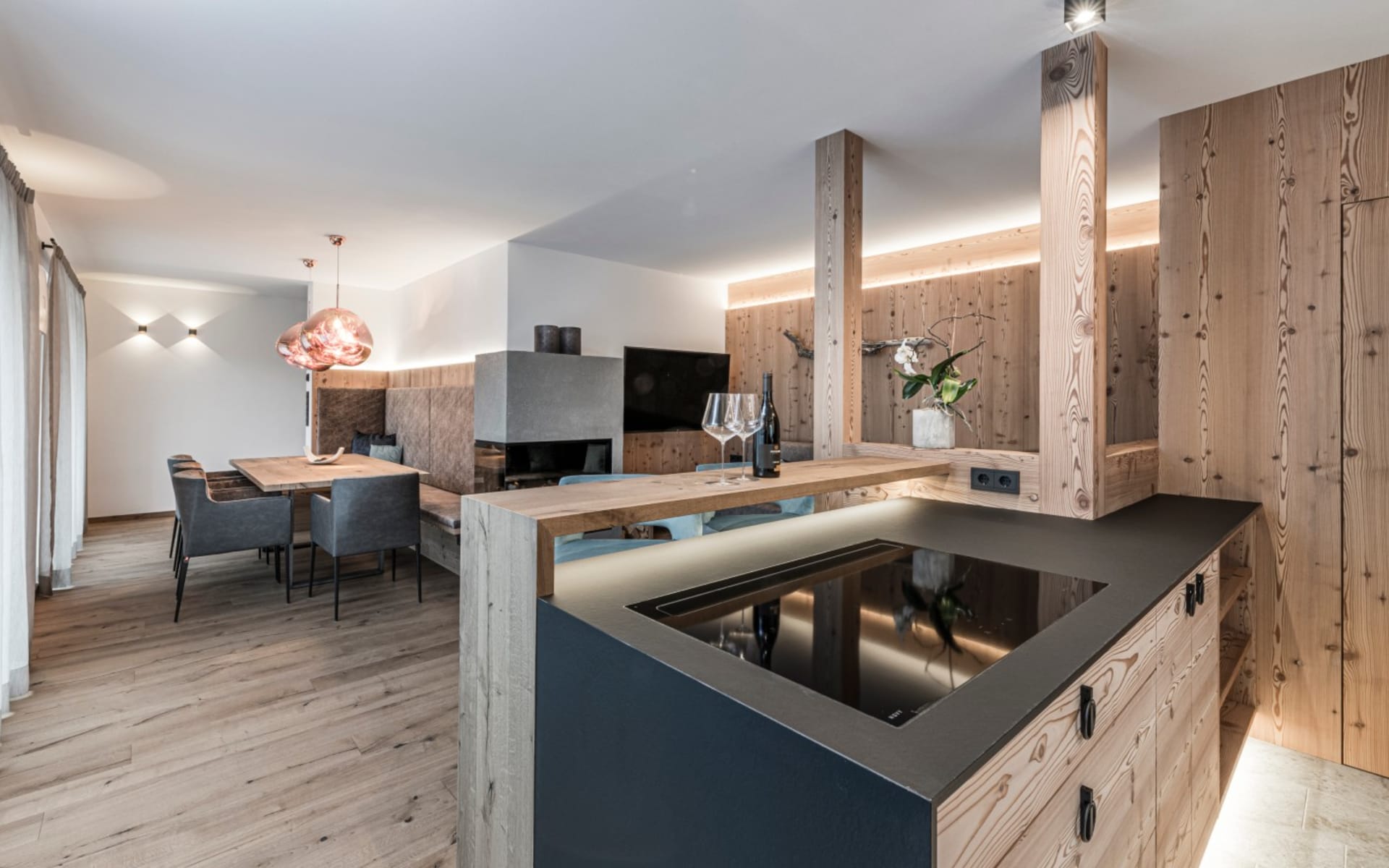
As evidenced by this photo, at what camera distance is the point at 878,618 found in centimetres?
111

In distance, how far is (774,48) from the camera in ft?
7.07

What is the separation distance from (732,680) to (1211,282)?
2.81 meters

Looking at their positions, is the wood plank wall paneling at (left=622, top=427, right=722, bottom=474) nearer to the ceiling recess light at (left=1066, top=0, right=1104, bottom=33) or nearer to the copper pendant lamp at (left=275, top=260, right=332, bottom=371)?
the copper pendant lamp at (left=275, top=260, right=332, bottom=371)

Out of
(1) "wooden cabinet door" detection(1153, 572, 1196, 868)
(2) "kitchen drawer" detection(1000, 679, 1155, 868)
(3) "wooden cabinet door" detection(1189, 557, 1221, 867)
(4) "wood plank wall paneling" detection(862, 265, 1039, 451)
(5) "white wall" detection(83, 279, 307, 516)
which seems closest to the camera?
(2) "kitchen drawer" detection(1000, 679, 1155, 868)

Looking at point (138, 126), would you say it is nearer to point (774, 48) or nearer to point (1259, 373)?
point (774, 48)

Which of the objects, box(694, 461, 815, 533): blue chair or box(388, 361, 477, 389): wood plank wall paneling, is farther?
box(388, 361, 477, 389): wood plank wall paneling

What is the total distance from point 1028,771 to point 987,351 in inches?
162

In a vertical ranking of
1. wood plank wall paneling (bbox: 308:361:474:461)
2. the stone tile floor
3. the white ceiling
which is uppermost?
the white ceiling

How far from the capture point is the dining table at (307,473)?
3840mm

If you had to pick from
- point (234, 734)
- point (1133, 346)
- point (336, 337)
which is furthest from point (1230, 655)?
point (336, 337)

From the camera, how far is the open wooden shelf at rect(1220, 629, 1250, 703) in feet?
6.94

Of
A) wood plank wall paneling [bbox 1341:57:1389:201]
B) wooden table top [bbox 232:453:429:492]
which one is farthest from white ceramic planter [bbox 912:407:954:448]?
wooden table top [bbox 232:453:429:492]

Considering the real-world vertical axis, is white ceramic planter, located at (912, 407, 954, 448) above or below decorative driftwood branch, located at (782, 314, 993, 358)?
below

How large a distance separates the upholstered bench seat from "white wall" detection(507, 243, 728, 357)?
50.4 inches
